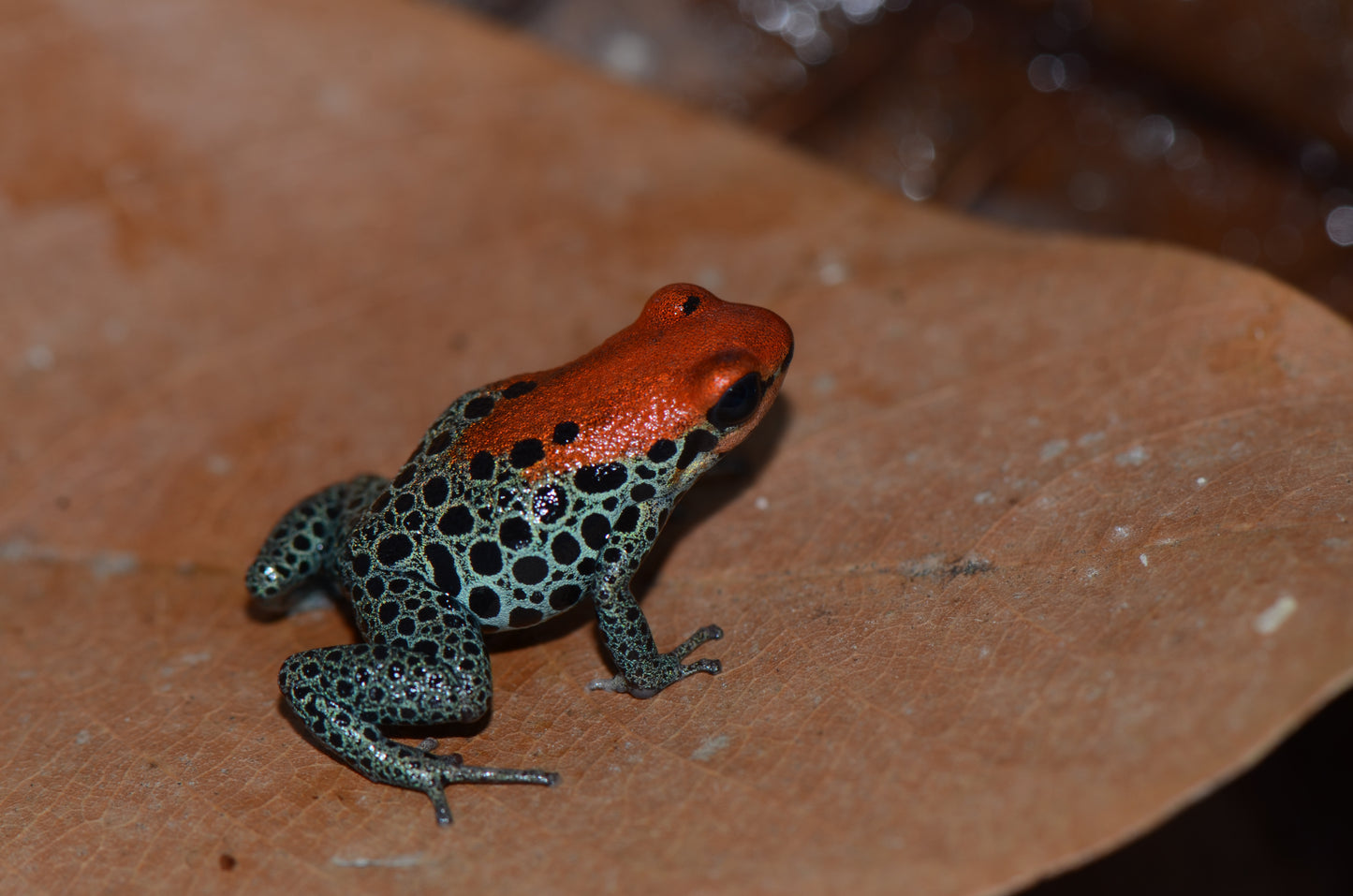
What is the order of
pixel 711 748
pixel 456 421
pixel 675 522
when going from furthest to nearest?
pixel 675 522 → pixel 456 421 → pixel 711 748

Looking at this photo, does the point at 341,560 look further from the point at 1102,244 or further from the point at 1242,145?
the point at 1242,145

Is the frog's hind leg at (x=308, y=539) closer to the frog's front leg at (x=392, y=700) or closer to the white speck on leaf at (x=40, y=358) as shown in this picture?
the frog's front leg at (x=392, y=700)

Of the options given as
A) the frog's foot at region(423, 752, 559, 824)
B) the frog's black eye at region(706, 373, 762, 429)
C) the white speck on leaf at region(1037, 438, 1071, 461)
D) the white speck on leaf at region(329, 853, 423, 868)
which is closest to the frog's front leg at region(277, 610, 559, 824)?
the frog's foot at region(423, 752, 559, 824)

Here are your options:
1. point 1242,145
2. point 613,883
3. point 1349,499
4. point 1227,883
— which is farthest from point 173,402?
point 1242,145

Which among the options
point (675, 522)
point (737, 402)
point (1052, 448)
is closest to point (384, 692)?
point (675, 522)

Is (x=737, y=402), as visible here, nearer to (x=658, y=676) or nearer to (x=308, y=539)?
(x=658, y=676)

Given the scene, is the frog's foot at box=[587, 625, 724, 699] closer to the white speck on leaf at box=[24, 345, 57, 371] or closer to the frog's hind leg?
the frog's hind leg
